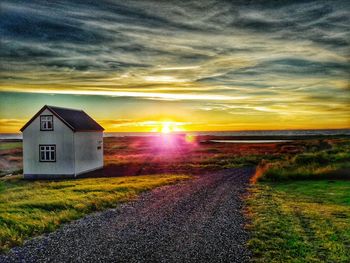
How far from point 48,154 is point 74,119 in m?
4.46

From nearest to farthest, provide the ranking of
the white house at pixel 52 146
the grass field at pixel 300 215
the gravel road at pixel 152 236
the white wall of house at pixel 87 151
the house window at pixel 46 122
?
the gravel road at pixel 152 236, the grass field at pixel 300 215, the white house at pixel 52 146, the house window at pixel 46 122, the white wall of house at pixel 87 151

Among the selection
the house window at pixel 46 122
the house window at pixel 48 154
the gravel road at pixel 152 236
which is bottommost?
the gravel road at pixel 152 236

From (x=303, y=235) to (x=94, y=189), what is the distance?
1493 cm

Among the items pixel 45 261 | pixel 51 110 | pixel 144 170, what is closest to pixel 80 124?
pixel 51 110

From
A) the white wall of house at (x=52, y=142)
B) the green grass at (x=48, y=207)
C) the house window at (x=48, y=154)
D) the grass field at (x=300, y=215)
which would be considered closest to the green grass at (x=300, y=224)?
the grass field at (x=300, y=215)

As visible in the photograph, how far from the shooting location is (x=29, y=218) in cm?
1530

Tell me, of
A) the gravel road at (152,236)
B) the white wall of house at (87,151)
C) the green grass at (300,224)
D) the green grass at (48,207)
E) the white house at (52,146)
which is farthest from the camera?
the white wall of house at (87,151)

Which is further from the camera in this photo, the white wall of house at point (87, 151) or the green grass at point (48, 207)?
the white wall of house at point (87, 151)

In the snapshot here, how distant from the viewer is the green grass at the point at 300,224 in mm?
11094

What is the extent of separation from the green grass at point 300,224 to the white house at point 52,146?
18.0 meters

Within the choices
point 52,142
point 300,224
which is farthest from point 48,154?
point 300,224

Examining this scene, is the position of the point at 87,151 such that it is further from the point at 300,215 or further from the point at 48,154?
the point at 300,215

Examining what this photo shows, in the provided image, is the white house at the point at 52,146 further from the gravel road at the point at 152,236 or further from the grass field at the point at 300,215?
the grass field at the point at 300,215

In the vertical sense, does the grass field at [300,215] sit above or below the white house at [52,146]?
below
